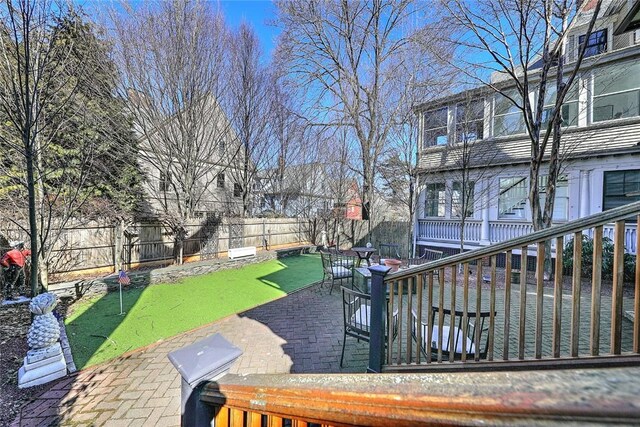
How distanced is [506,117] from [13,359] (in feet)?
45.5

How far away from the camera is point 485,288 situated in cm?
681

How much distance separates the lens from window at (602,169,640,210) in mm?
8227

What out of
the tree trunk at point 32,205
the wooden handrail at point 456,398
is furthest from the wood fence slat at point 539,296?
the tree trunk at point 32,205

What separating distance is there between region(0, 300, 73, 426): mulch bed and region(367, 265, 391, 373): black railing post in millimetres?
3517

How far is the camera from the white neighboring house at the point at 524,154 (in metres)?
8.41

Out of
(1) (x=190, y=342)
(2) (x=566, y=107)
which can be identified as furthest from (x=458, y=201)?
(1) (x=190, y=342)

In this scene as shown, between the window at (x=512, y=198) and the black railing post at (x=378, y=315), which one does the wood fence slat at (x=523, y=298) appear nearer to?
the black railing post at (x=378, y=315)

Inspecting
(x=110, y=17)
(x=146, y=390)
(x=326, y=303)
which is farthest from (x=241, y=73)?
(x=146, y=390)

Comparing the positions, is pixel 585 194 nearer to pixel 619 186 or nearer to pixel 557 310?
pixel 619 186

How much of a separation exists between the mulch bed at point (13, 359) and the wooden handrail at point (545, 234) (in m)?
4.03

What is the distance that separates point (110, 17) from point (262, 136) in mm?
6599

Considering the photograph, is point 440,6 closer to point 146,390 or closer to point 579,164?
point 579,164

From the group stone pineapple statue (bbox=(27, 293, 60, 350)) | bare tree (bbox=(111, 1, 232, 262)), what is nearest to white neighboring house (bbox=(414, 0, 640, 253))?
bare tree (bbox=(111, 1, 232, 262))

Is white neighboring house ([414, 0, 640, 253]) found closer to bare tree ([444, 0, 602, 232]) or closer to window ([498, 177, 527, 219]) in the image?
window ([498, 177, 527, 219])
